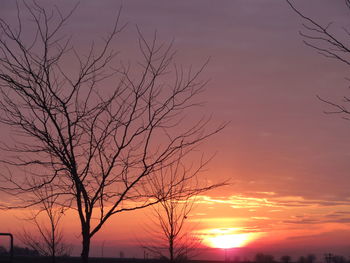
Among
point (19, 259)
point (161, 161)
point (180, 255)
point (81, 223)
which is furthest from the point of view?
point (19, 259)

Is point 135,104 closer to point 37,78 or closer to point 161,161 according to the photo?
point 161,161

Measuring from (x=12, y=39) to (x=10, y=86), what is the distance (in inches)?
33.9

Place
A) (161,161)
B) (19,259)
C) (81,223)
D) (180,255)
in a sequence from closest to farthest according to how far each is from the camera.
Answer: (81,223) → (161,161) → (180,255) → (19,259)

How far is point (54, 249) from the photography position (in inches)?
730

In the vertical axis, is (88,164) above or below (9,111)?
below

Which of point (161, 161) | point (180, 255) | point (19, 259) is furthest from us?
point (19, 259)

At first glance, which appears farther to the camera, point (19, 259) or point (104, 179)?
point (19, 259)

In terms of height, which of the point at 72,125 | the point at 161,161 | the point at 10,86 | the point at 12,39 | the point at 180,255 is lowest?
the point at 180,255

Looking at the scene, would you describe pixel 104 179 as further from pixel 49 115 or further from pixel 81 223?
pixel 49 115

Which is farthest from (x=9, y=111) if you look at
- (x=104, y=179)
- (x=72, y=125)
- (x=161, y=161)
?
(x=161, y=161)

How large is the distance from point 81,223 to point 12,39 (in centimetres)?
339

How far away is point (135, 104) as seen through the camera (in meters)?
9.60

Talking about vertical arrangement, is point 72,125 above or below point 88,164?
above

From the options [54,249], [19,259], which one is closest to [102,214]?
[54,249]
